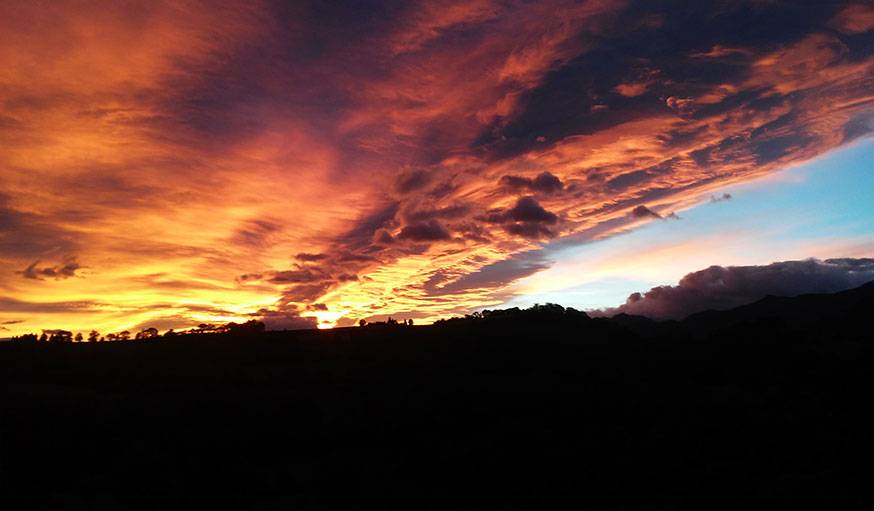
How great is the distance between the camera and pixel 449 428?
43.3 m

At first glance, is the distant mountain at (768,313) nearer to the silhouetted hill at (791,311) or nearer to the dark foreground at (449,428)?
the silhouetted hill at (791,311)

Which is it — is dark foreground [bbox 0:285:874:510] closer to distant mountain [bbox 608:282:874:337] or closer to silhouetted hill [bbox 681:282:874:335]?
distant mountain [bbox 608:282:874:337]

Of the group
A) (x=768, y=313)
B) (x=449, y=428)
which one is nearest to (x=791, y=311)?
(x=768, y=313)

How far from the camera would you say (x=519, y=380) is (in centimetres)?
5734

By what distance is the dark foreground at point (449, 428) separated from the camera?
100 ft

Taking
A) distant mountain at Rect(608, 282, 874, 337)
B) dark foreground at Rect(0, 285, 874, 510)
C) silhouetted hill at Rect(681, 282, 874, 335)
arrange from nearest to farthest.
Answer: dark foreground at Rect(0, 285, 874, 510), distant mountain at Rect(608, 282, 874, 337), silhouetted hill at Rect(681, 282, 874, 335)

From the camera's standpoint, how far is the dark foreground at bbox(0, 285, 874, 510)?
100 feet

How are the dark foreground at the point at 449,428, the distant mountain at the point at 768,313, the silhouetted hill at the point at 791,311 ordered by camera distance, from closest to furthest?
the dark foreground at the point at 449,428
the distant mountain at the point at 768,313
the silhouetted hill at the point at 791,311

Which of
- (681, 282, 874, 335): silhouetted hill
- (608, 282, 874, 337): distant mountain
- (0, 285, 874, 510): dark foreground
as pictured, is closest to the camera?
(0, 285, 874, 510): dark foreground

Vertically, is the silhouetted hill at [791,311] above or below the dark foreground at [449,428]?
above

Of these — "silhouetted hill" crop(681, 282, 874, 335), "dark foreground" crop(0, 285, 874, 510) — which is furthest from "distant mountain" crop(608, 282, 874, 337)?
"dark foreground" crop(0, 285, 874, 510)

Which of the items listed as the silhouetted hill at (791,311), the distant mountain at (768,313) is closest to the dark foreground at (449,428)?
the distant mountain at (768,313)

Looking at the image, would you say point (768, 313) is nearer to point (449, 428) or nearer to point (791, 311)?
point (791, 311)

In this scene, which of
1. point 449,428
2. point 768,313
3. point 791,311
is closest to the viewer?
point 449,428
